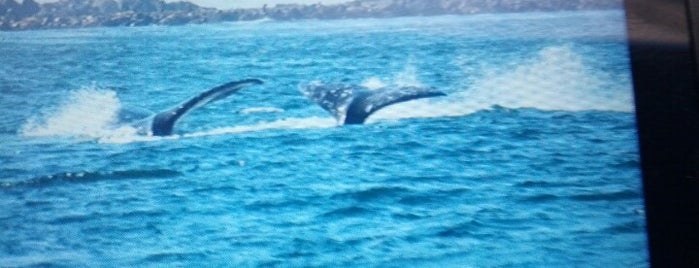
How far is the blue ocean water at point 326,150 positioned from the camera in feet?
5.28

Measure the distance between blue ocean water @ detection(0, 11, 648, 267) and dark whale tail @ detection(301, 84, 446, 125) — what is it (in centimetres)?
2

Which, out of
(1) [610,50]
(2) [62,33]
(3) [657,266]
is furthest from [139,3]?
(3) [657,266]

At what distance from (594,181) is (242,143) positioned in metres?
0.73

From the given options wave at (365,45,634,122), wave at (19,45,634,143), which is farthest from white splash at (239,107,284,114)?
wave at (365,45,634,122)

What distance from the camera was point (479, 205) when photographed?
5.37 feet

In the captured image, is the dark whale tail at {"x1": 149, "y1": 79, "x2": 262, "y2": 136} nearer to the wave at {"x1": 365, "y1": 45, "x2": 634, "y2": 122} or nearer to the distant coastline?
the distant coastline

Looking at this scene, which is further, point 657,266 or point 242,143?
point 242,143

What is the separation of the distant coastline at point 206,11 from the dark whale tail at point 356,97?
176mm

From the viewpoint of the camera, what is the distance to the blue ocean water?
1.61 meters

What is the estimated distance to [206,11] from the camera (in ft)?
5.86

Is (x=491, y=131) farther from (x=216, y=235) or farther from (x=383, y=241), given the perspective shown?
(x=216, y=235)

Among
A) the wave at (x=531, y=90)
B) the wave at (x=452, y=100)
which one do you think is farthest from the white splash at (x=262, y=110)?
the wave at (x=531, y=90)

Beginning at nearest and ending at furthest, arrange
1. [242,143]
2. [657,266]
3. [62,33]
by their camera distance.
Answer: [657,266] → [242,143] → [62,33]

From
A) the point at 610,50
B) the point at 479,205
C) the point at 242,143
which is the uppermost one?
the point at 610,50
